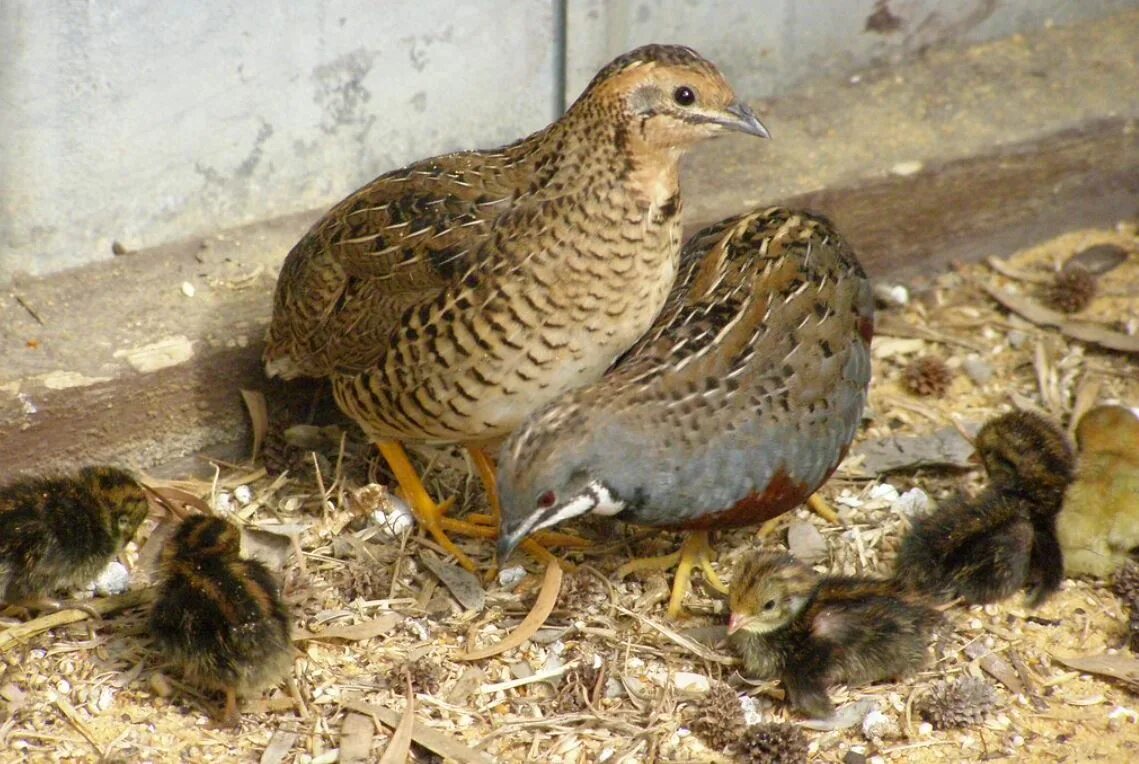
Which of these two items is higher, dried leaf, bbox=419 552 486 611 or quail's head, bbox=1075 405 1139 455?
quail's head, bbox=1075 405 1139 455

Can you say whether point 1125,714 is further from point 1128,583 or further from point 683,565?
point 683,565

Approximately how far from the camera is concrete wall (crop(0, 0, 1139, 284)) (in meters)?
5.55

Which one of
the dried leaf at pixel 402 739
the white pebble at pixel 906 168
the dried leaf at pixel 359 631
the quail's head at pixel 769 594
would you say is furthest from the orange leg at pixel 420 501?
the white pebble at pixel 906 168

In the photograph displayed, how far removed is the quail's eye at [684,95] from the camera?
475 cm

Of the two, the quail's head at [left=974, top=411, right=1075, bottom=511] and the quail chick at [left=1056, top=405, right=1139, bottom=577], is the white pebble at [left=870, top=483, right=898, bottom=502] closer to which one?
the quail's head at [left=974, top=411, right=1075, bottom=511]

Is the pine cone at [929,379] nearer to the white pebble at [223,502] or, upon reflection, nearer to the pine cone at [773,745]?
the pine cone at [773,745]

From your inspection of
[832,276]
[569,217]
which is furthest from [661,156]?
[832,276]

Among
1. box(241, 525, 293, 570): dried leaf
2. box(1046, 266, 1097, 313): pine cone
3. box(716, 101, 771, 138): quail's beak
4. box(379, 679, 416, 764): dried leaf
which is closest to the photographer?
box(379, 679, 416, 764): dried leaf

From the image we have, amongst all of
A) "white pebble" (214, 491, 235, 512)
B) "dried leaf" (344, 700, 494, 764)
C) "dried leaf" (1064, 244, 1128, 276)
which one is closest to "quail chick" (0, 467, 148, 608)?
"white pebble" (214, 491, 235, 512)

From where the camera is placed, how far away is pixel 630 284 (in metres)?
4.89

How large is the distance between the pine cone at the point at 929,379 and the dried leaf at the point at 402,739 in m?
2.48

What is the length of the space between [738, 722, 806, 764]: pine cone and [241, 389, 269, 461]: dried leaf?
2145 millimetres

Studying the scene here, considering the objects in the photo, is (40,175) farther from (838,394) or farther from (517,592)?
(838,394)

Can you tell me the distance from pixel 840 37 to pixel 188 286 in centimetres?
302
